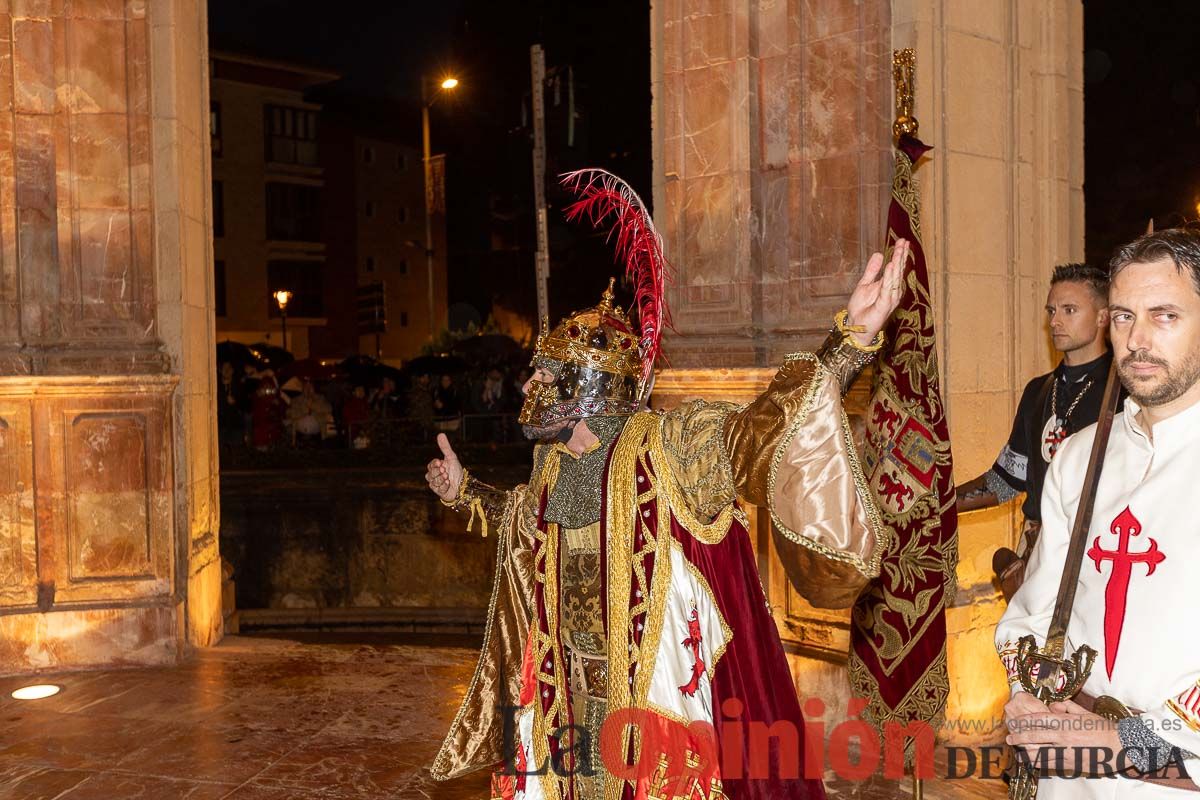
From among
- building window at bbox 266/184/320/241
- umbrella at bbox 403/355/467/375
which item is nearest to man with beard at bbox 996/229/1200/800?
umbrella at bbox 403/355/467/375

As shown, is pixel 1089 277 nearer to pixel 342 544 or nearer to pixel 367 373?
pixel 342 544

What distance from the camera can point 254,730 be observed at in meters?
5.09

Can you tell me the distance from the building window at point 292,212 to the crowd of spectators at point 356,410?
16.6 metres

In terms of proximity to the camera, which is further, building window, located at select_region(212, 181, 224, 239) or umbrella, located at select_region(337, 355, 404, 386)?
building window, located at select_region(212, 181, 224, 239)

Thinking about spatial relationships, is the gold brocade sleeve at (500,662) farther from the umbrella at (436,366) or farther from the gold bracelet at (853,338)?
the umbrella at (436,366)

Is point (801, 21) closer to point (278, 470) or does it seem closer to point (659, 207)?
point (659, 207)

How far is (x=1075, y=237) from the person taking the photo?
17.4ft

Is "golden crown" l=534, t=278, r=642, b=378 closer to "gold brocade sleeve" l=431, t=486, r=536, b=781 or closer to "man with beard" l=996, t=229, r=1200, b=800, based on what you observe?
"gold brocade sleeve" l=431, t=486, r=536, b=781

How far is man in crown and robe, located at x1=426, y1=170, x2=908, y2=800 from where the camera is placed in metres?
2.42

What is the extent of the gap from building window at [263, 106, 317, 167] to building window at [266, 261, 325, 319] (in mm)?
3173

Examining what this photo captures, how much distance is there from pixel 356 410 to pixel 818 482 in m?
12.9

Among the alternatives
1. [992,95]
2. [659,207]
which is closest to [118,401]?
[659,207]

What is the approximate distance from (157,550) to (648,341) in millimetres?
4263

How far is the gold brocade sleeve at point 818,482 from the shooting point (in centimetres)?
240
